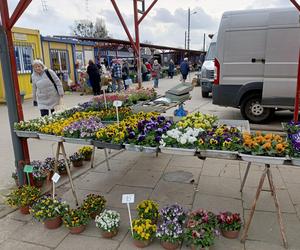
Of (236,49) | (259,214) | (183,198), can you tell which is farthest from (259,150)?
(236,49)

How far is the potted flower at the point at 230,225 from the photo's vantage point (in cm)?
264

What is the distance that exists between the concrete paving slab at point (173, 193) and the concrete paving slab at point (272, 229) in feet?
2.40

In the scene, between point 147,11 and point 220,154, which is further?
point 147,11

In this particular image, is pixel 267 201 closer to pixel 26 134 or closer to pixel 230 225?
pixel 230 225

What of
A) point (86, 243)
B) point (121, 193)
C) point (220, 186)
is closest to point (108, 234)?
point (86, 243)

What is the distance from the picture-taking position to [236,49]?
6555 mm

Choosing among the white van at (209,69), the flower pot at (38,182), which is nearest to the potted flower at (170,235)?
the flower pot at (38,182)

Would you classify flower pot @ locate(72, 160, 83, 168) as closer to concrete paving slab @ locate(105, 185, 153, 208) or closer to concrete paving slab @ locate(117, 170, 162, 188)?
concrete paving slab @ locate(117, 170, 162, 188)

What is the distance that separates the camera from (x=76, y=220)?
2.78 metres

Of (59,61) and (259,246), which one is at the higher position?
(59,61)

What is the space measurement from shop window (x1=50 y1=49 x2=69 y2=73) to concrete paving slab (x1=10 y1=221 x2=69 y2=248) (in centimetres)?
1225

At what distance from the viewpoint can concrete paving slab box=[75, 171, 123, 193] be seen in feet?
12.6

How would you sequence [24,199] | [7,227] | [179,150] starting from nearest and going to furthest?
[179,150]
[7,227]
[24,199]

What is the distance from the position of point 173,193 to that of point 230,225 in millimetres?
1076
